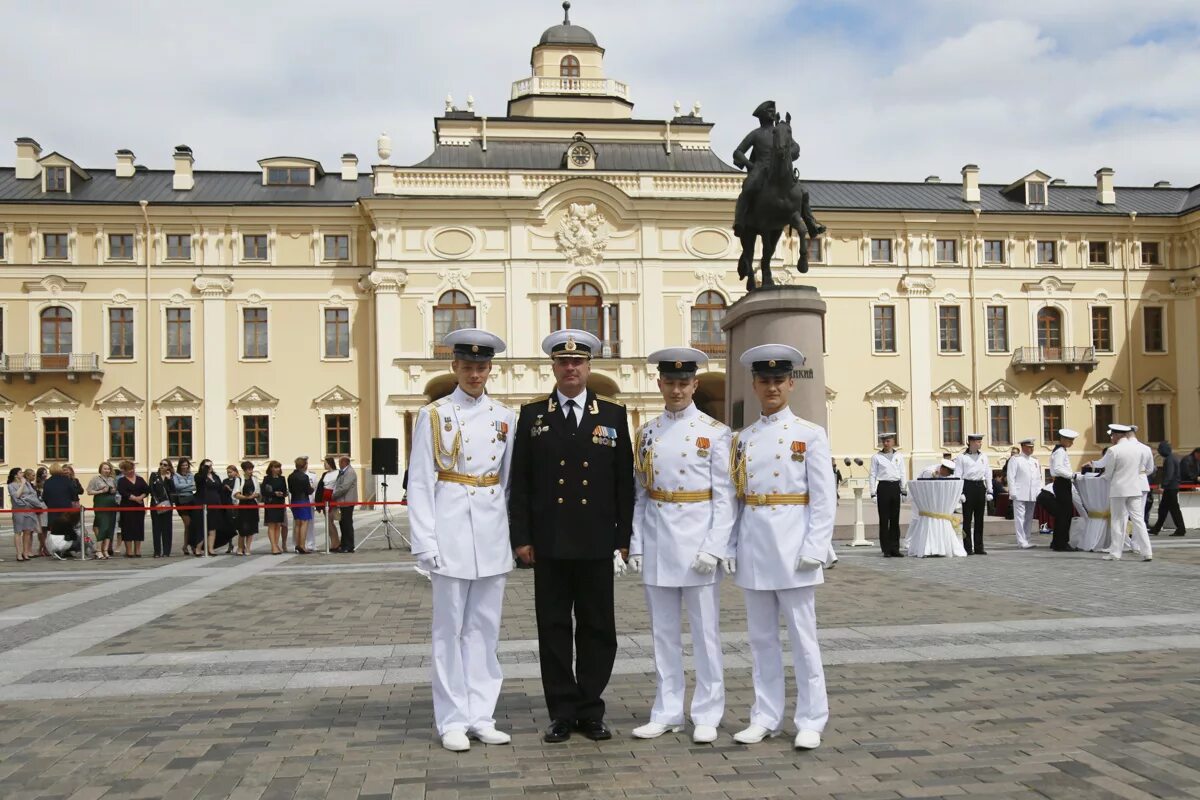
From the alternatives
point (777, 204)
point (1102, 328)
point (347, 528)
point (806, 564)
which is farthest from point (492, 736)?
point (1102, 328)

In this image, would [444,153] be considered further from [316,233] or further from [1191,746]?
[1191,746]

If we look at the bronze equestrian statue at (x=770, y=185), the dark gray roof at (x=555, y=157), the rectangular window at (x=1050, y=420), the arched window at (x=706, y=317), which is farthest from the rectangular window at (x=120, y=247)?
the rectangular window at (x=1050, y=420)

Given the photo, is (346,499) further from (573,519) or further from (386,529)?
(573,519)

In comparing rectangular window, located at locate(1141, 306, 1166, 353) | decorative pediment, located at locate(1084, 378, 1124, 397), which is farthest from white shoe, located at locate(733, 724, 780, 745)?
rectangular window, located at locate(1141, 306, 1166, 353)

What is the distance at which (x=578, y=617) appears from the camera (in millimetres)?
5574

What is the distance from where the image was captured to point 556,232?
3869 cm

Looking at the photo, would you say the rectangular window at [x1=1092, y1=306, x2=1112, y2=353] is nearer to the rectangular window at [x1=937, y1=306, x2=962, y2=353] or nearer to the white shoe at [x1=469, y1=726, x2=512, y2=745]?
the rectangular window at [x1=937, y1=306, x2=962, y2=353]

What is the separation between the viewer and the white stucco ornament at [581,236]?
38688mm

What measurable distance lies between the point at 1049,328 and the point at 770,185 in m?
32.5

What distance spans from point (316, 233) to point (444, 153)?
5689mm

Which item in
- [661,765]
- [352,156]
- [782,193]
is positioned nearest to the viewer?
[661,765]

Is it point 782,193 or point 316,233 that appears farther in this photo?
point 316,233

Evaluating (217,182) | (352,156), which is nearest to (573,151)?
(352,156)

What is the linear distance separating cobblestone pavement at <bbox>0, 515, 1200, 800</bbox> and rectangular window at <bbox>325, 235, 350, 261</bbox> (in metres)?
30.0
